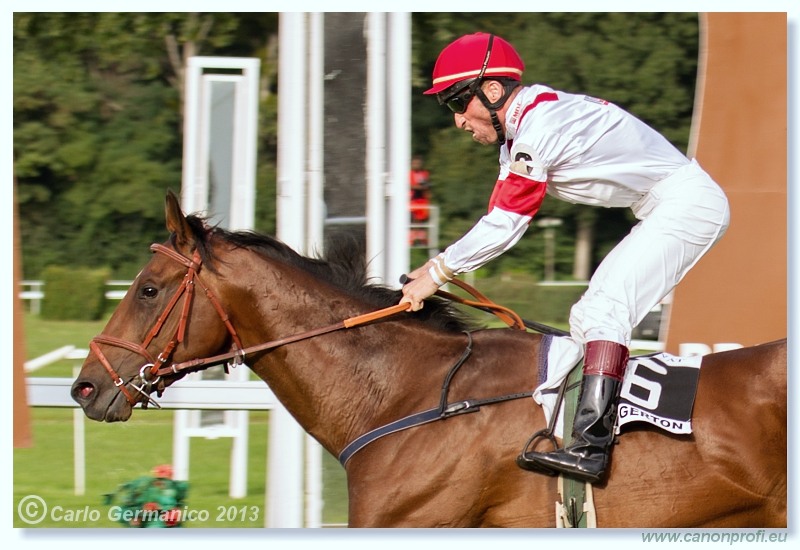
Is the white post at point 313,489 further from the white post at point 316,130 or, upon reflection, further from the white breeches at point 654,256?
the white breeches at point 654,256

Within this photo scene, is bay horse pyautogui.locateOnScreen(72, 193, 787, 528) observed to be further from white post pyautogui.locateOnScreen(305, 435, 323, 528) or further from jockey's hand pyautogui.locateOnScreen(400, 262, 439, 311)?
white post pyautogui.locateOnScreen(305, 435, 323, 528)

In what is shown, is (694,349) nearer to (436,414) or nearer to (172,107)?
(436,414)

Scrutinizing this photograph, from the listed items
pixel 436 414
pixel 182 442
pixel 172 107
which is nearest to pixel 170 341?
pixel 436 414

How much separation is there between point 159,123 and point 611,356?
6.98 meters

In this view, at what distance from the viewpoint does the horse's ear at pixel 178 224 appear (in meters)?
3.30

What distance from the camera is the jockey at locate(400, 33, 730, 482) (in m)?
3.16

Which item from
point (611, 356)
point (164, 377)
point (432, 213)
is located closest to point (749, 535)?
point (611, 356)

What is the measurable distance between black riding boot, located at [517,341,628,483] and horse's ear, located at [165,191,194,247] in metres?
1.43

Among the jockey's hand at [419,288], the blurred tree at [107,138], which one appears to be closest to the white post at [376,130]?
the jockey's hand at [419,288]

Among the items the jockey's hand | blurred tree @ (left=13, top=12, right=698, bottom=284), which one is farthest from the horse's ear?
blurred tree @ (left=13, top=12, right=698, bottom=284)

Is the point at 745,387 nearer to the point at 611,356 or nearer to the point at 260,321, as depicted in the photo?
the point at 611,356

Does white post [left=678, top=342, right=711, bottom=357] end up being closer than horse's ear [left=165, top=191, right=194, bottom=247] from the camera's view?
No

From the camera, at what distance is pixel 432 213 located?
7.90m

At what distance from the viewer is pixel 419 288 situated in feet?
11.1
